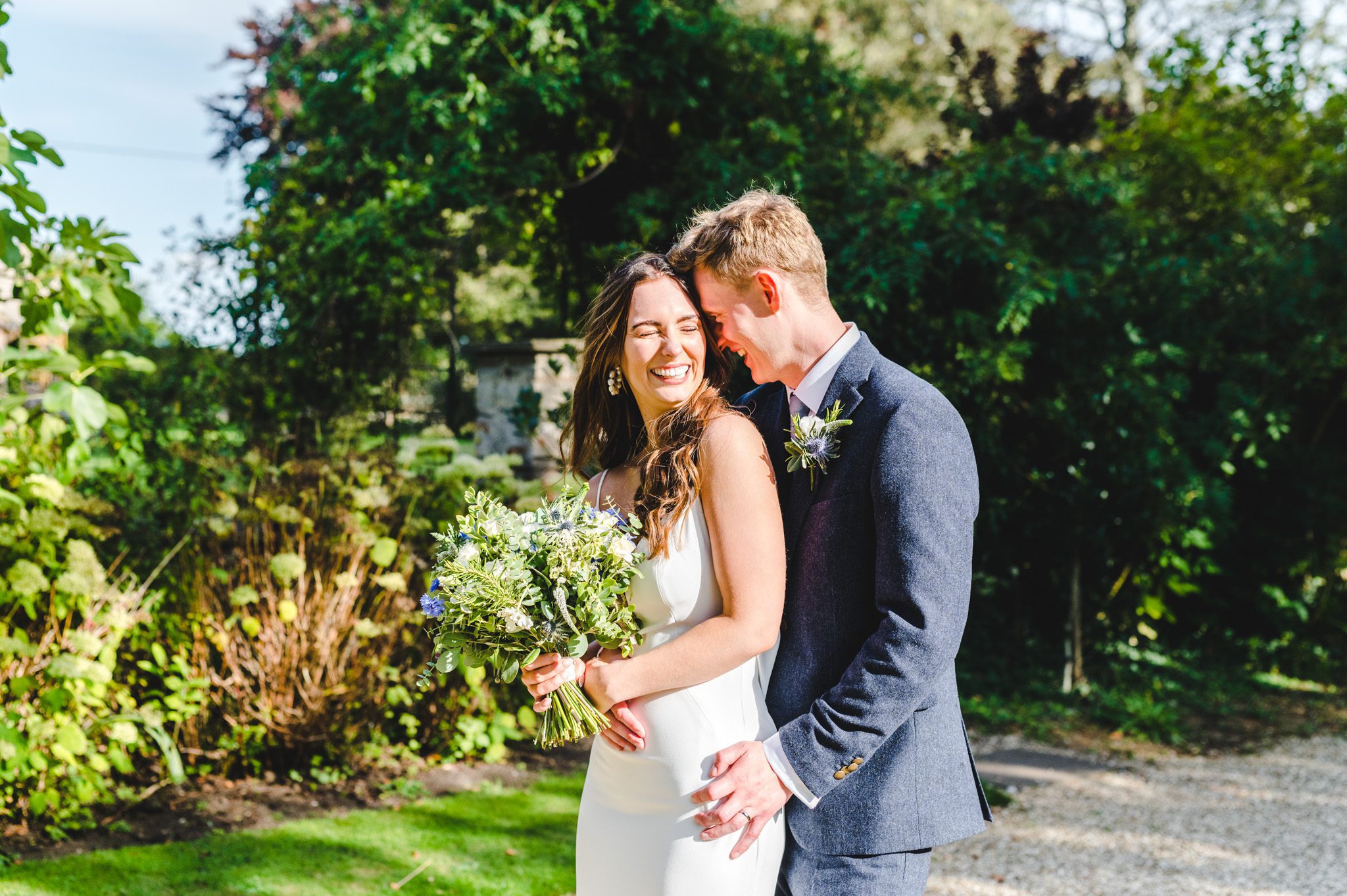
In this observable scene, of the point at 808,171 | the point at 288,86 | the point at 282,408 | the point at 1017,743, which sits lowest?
the point at 1017,743

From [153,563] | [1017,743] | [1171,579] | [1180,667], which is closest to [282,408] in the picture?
[153,563]

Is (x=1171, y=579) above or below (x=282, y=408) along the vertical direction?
below

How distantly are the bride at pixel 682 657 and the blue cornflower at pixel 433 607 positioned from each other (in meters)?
0.21

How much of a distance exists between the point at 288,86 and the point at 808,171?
147 inches

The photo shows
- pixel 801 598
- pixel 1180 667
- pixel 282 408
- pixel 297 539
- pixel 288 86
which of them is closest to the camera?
pixel 801 598

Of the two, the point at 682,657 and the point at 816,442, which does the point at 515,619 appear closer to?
the point at 682,657

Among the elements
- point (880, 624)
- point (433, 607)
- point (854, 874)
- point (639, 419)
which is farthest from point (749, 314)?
point (854, 874)

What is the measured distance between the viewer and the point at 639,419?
2268mm

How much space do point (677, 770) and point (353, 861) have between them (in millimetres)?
2461

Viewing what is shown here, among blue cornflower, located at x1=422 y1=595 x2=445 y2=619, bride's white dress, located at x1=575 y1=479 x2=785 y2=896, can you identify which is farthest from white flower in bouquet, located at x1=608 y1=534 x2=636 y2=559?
blue cornflower, located at x1=422 y1=595 x2=445 y2=619

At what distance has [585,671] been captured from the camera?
1906mm

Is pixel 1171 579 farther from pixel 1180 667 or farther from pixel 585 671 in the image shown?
pixel 585 671

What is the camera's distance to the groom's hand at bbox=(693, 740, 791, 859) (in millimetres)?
1766

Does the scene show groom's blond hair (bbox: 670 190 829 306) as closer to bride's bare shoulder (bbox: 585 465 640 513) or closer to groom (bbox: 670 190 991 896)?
groom (bbox: 670 190 991 896)
